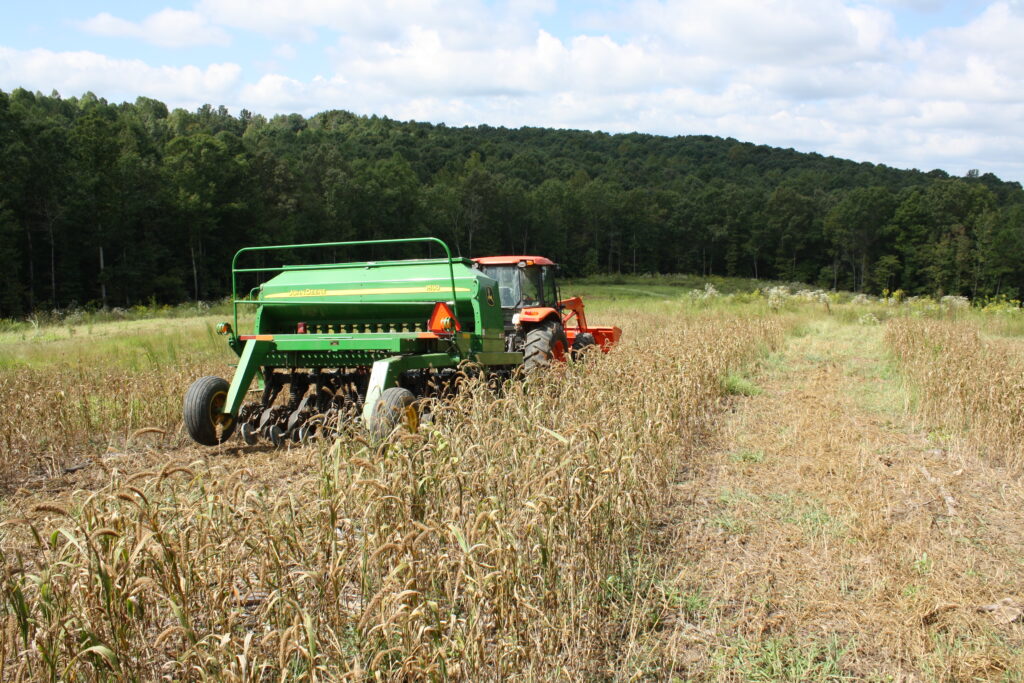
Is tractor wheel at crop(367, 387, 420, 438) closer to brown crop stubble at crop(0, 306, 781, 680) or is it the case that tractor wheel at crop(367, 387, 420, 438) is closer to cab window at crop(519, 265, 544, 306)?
brown crop stubble at crop(0, 306, 781, 680)

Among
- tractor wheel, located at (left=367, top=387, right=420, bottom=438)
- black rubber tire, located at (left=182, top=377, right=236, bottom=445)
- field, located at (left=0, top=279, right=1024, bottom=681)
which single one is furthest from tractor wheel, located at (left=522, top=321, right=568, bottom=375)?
black rubber tire, located at (left=182, top=377, right=236, bottom=445)

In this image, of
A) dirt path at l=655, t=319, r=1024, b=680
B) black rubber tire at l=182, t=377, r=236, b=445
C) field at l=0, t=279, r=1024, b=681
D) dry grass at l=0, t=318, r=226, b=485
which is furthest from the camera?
black rubber tire at l=182, t=377, r=236, b=445

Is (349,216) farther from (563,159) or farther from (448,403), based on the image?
(563,159)

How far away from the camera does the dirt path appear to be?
3.29 m

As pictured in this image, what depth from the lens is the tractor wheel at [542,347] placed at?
881cm

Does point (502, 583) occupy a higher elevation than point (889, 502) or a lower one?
higher

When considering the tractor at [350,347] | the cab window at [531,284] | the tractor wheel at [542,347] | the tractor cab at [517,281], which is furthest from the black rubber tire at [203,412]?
the cab window at [531,284]

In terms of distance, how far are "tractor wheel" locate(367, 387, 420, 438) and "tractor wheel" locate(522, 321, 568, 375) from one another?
113 inches

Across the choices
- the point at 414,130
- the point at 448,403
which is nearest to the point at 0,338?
the point at 448,403

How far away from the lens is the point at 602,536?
12.5 ft

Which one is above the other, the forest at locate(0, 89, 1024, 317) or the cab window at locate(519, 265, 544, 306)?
the forest at locate(0, 89, 1024, 317)

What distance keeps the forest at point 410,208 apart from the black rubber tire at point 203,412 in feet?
43.4

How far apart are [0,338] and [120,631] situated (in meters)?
18.0

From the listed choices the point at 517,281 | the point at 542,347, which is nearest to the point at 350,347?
the point at 542,347
